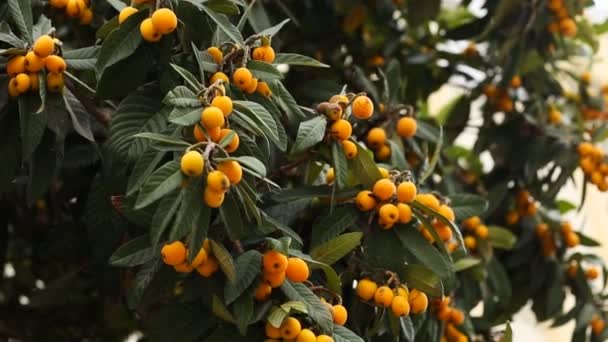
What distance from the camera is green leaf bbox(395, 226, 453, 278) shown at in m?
1.05

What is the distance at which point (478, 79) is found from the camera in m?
1.80

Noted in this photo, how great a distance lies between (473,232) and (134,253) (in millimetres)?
688

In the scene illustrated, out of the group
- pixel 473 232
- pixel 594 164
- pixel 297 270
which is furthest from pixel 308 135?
pixel 594 164

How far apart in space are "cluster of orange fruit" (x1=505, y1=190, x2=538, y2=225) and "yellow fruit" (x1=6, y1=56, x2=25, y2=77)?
994 mm

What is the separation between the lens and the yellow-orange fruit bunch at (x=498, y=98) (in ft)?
5.62

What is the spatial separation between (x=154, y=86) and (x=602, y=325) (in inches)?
38.6

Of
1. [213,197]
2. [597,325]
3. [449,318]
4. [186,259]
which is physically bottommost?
[597,325]

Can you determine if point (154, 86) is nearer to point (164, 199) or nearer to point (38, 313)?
point (164, 199)

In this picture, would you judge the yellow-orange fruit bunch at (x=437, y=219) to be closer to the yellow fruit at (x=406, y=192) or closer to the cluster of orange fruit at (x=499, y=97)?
the yellow fruit at (x=406, y=192)

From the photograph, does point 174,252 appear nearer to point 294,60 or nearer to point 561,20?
point 294,60

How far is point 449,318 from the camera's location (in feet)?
4.24

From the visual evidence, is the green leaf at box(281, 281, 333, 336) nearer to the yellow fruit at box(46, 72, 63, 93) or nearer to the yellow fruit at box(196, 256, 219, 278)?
the yellow fruit at box(196, 256, 219, 278)

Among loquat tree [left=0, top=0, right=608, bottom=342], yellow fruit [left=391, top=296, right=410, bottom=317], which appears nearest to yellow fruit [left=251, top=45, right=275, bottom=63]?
loquat tree [left=0, top=0, right=608, bottom=342]

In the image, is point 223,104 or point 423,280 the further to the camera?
point 423,280
